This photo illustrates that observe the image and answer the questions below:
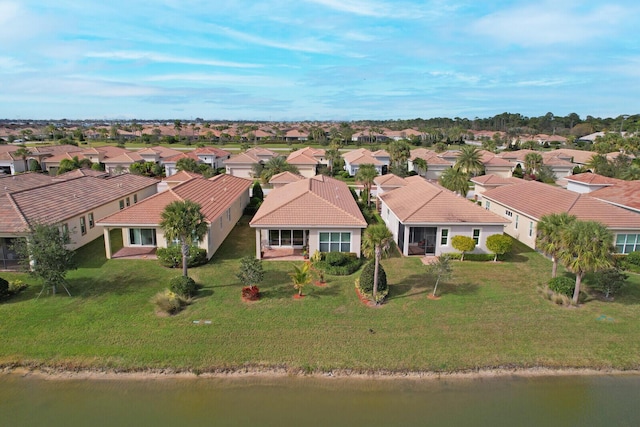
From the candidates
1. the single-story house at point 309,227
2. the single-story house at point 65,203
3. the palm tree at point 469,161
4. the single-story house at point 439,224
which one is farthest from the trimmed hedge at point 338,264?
the palm tree at point 469,161

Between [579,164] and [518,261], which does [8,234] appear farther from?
[579,164]

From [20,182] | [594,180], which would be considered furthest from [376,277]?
[594,180]

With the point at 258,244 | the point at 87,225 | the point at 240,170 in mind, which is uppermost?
the point at 240,170

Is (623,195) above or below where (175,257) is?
above

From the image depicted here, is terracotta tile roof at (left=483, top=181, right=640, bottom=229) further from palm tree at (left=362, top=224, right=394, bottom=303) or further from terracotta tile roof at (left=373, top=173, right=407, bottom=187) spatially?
palm tree at (left=362, top=224, right=394, bottom=303)

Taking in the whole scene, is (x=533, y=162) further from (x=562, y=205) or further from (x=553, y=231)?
(x=553, y=231)

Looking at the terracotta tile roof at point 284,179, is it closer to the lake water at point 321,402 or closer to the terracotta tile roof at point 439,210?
the terracotta tile roof at point 439,210

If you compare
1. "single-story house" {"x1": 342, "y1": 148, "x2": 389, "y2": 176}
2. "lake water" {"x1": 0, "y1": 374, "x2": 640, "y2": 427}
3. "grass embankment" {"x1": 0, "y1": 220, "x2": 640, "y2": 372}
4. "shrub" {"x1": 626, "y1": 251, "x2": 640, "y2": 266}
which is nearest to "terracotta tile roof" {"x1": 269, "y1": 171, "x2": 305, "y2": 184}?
"single-story house" {"x1": 342, "y1": 148, "x2": 389, "y2": 176}
